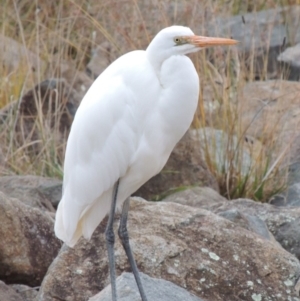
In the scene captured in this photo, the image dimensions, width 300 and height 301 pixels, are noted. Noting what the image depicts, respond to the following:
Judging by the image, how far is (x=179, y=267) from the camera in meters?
4.36

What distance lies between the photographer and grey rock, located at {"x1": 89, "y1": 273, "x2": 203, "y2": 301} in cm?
394

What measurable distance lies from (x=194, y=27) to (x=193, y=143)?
107 cm

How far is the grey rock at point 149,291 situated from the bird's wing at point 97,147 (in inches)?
12.7

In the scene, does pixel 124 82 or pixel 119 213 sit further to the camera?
pixel 119 213

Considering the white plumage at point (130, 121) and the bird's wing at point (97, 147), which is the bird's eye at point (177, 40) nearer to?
the white plumage at point (130, 121)

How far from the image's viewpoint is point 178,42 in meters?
3.82

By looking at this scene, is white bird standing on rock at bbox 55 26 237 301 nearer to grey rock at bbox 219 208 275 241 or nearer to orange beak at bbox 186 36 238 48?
orange beak at bbox 186 36 238 48

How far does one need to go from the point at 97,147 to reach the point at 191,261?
0.77 metres

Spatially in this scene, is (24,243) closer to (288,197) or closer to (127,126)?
(127,126)

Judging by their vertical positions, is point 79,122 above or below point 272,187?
above

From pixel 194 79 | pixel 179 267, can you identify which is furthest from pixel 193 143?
pixel 194 79

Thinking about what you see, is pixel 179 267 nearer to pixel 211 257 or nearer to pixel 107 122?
pixel 211 257

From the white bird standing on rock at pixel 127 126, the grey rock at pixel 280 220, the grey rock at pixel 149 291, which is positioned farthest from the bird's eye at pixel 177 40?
the grey rock at pixel 280 220

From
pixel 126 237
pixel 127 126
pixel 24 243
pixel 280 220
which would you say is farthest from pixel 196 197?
pixel 127 126
